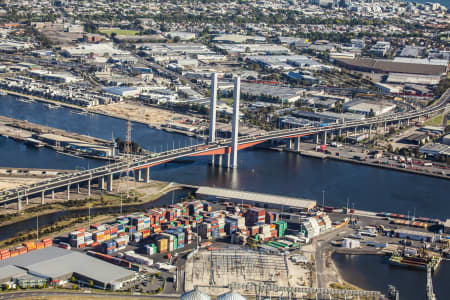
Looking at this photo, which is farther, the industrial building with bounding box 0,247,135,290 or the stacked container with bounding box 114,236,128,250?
the stacked container with bounding box 114,236,128,250

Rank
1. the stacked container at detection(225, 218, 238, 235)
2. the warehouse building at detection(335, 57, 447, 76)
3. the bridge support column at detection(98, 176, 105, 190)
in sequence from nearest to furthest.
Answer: the stacked container at detection(225, 218, 238, 235) < the bridge support column at detection(98, 176, 105, 190) < the warehouse building at detection(335, 57, 447, 76)

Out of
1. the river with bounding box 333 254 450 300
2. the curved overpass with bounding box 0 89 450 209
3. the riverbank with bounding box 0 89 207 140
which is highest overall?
the curved overpass with bounding box 0 89 450 209

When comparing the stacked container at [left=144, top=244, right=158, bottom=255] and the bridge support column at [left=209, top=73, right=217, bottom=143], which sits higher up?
the bridge support column at [left=209, top=73, right=217, bottom=143]

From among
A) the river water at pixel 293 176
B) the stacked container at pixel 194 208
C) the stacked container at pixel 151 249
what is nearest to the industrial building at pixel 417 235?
the river water at pixel 293 176

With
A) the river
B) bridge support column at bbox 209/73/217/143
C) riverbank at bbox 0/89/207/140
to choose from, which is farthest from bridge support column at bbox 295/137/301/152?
the river

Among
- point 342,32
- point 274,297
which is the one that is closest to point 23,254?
point 274,297

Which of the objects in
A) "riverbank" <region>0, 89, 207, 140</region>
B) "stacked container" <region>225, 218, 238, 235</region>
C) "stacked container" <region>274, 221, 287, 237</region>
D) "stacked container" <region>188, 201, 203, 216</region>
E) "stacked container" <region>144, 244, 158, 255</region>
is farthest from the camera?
"riverbank" <region>0, 89, 207, 140</region>

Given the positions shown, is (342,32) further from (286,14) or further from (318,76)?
(318,76)

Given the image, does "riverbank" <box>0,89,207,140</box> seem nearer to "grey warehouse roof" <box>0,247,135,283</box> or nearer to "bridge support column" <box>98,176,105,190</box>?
"bridge support column" <box>98,176,105,190</box>
